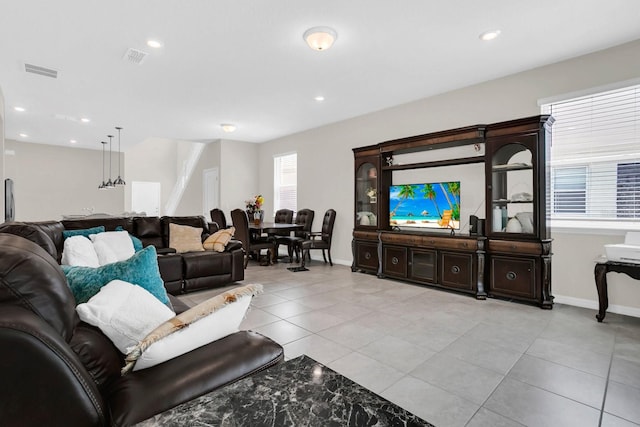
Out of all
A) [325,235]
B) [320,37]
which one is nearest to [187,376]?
[320,37]

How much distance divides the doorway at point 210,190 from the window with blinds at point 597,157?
22.2 feet

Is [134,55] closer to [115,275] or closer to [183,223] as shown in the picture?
[183,223]

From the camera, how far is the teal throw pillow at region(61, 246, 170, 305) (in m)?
1.51

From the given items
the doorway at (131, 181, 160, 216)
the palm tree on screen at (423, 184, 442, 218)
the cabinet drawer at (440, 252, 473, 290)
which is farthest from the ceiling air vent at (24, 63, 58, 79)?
the doorway at (131, 181, 160, 216)

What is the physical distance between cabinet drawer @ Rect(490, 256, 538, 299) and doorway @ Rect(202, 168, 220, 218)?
6.26m

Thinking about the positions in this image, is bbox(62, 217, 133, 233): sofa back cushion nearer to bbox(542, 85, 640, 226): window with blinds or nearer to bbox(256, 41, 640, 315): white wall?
bbox(256, 41, 640, 315): white wall

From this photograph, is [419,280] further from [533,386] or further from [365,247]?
[533,386]

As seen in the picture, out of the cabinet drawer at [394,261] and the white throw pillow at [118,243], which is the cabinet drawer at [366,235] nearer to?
the cabinet drawer at [394,261]

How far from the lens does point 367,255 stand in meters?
5.38

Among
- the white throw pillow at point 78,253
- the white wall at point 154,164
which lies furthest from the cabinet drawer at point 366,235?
the white wall at point 154,164

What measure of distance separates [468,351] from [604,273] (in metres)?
1.72

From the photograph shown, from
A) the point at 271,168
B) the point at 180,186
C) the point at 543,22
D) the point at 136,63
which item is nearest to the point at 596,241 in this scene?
the point at 543,22

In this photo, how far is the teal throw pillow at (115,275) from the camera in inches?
59.4

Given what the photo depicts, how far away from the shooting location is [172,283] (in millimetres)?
4066
